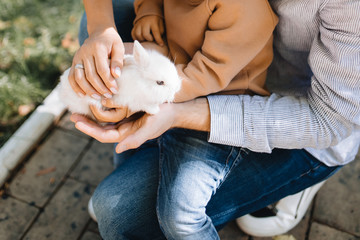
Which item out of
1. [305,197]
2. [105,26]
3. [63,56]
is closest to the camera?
[105,26]

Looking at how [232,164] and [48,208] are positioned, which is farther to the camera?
[48,208]

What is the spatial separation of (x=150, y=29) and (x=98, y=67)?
351 mm

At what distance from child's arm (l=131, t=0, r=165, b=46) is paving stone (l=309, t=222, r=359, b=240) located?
1206mm

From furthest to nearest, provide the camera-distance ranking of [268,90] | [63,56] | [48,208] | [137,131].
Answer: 1. [63,56]
2. [48,208]
3. [268,90]
4. [137,131]

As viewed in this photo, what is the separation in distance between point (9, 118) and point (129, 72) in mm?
1303

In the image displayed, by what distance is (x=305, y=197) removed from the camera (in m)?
1.51

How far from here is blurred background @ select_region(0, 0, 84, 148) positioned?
1.97 metres

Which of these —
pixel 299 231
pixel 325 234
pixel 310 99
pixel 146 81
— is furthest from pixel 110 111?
pixel 325 234

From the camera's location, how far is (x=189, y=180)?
3.82 ft

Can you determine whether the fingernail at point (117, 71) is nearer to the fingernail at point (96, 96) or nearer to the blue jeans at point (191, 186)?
the fingernail at point (96, 96)

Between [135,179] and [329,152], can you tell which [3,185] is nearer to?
A: [135,179]

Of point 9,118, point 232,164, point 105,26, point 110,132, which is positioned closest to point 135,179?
point 110,132

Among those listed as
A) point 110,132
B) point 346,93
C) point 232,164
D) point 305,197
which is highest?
point 346,93

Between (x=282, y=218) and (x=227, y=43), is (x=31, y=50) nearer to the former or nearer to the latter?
(x=227, y=43)
